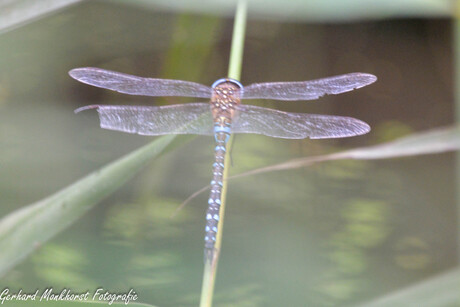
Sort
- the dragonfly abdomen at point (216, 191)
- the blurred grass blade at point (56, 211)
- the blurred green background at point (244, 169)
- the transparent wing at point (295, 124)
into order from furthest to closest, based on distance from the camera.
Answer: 1. the blurred green background at point (244, 169)
2. the transparent wing at point (295, 124)
3. the dragonfly abdomen at point (216, 191)
4. the blurred grass blade at point (56, 211)

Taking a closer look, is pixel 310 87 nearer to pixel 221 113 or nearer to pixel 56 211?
pixel 221 113

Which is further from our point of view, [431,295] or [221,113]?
[221,113]

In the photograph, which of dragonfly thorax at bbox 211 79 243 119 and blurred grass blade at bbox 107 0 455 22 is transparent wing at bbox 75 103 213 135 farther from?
blurred grass blade at bbox 107 0 455 22

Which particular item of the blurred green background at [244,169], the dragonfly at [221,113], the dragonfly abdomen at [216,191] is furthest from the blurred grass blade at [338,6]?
the blurred green background at [244,169]

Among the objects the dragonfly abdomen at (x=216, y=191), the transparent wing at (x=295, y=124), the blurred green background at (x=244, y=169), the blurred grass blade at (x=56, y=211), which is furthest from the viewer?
the blurred green background at (x=244, y=169)

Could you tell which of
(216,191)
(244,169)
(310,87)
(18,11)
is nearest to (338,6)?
(310,87)

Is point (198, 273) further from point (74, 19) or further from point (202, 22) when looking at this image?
point (74, 19)

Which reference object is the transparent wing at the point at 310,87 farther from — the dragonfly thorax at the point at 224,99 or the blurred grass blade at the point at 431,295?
the blurred grass blade at the point at 431,295
